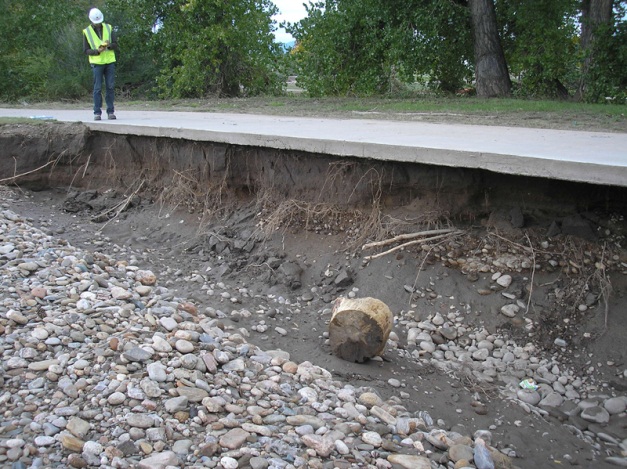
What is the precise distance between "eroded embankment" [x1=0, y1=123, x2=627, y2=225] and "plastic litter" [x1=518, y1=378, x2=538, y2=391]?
153 cm

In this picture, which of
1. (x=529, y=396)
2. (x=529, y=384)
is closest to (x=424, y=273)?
(x=529, y=384)

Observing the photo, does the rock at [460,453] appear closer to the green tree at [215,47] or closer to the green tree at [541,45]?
the green tree at [541,45]

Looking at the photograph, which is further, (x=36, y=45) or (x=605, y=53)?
(x=36, y=45)

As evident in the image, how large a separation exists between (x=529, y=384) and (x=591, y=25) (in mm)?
10389

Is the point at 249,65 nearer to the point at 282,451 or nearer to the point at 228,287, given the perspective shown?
the point at 228,287

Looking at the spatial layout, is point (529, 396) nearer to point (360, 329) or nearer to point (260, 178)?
point (360, 329)

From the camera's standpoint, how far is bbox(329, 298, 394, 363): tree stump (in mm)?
4868

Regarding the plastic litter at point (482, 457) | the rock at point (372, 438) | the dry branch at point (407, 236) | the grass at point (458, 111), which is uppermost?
the grass at point (458, 111)

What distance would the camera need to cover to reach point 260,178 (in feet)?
24.2

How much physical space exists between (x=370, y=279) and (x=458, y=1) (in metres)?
10.2

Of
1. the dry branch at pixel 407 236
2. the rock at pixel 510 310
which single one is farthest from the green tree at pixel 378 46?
the rock at pixel 510 310

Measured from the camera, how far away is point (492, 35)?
1367 cm

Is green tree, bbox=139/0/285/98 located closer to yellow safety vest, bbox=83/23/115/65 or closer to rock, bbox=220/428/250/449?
yellow safety vest, bbox=83/23/115/65

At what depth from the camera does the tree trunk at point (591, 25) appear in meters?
12.8
